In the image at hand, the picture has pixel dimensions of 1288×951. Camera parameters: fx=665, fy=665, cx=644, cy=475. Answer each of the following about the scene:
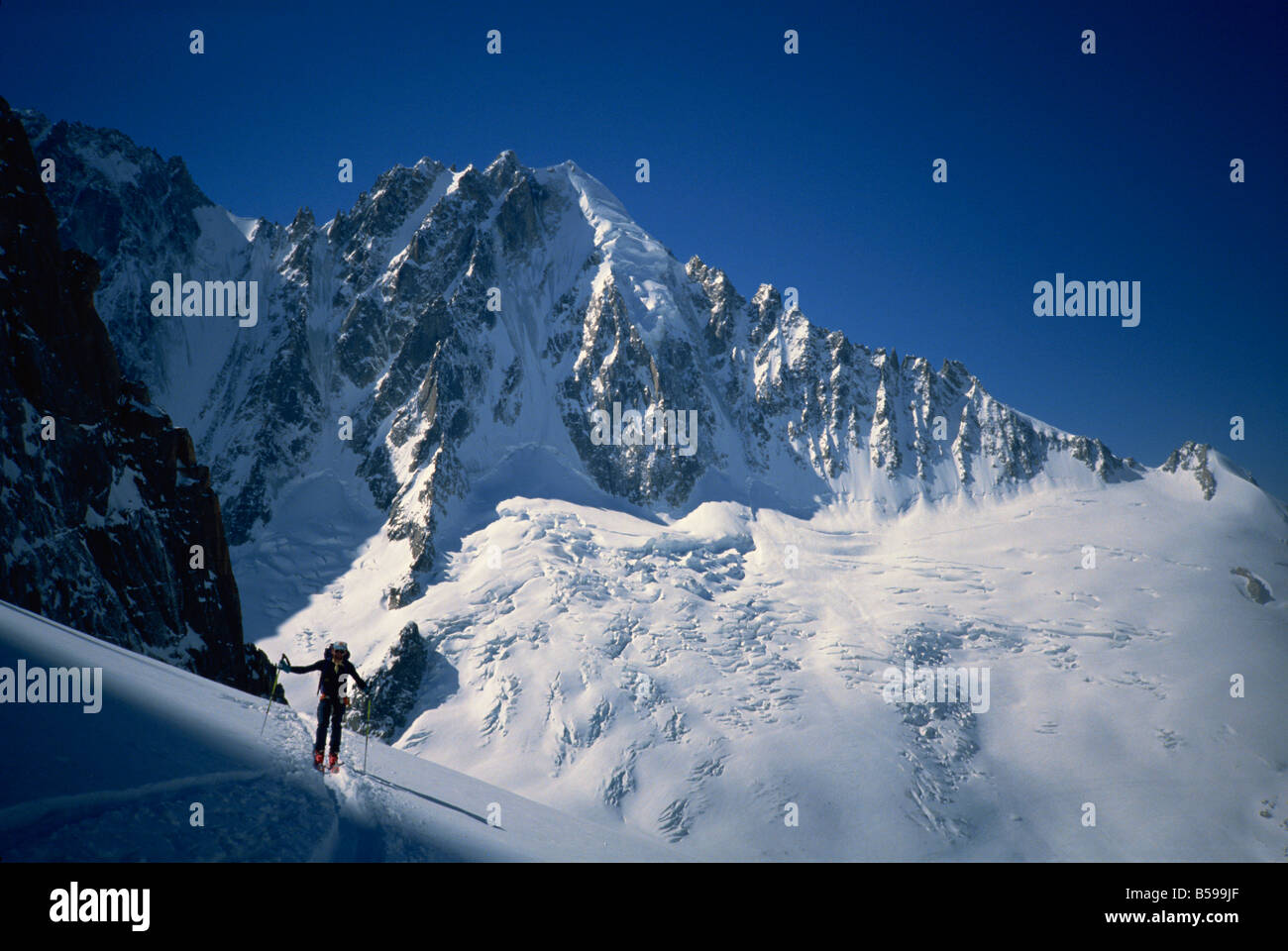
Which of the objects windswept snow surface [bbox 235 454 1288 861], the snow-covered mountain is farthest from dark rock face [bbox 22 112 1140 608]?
windswept snow surface [bbox 235 454 1288 861]

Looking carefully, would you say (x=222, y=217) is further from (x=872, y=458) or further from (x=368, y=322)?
(x=872, y=458)

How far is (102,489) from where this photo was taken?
44344 mm

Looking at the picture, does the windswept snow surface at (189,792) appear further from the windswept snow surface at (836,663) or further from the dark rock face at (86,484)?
the windswept snow surface at (836,663)

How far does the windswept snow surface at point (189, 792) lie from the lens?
7668 mm

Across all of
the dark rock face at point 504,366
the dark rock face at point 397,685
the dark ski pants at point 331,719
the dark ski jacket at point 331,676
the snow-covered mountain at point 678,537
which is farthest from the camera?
the dark rock face at point 504,366

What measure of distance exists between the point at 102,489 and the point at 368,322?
12948 cm

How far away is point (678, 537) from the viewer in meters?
131

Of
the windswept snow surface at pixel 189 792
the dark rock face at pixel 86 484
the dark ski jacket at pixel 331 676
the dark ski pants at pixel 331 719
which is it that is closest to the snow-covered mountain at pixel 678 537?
the dark rock face at pixel 86 484

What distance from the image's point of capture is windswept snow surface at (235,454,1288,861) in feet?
251

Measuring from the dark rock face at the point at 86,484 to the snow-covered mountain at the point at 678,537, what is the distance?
4597 cm

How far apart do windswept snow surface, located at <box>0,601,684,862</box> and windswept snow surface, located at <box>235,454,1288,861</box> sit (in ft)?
213

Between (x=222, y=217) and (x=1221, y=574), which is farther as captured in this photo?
(x=222, y=217)

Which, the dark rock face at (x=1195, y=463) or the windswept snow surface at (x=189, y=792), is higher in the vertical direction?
the dark rock face at (x=1195, y=463)
